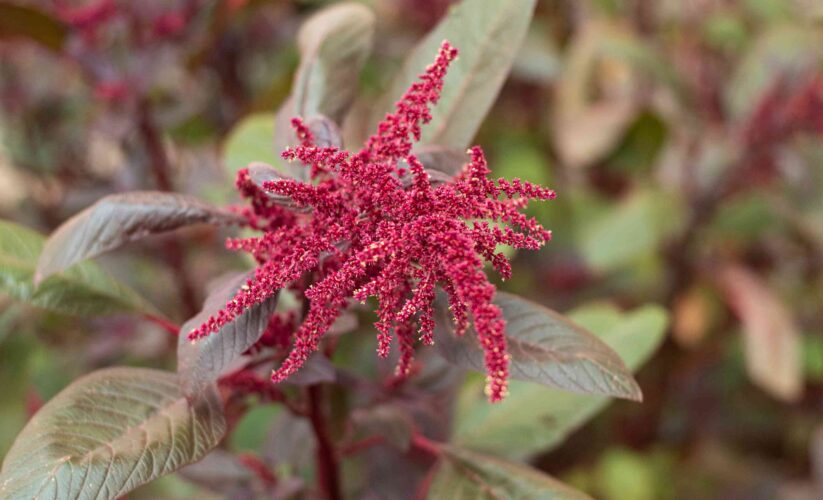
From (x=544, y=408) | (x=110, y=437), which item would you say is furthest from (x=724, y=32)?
(x=110, y=437)

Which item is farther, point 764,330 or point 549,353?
point 764,330

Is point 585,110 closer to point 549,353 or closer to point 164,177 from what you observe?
point 164,177

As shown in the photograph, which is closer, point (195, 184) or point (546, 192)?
point (546, 192)

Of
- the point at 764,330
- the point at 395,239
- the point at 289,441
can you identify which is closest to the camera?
the point at 395,239

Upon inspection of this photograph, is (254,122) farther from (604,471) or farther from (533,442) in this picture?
(604,471)

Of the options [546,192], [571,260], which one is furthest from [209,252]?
[546,192]

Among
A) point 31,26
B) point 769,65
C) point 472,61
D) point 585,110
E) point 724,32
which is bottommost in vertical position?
point 31,26

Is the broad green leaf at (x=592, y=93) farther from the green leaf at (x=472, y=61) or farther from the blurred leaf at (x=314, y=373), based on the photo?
the blurred leaf at (x=314, y=373)
